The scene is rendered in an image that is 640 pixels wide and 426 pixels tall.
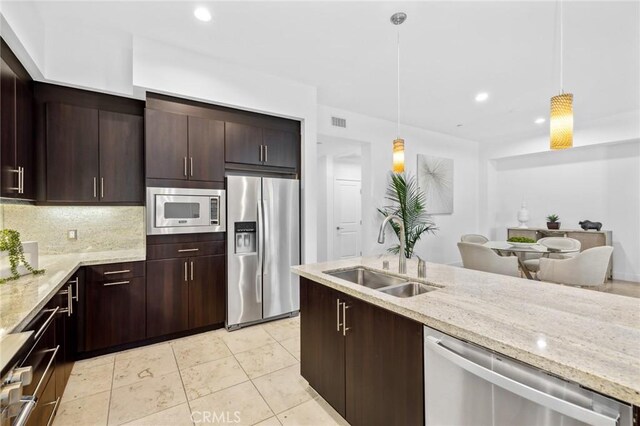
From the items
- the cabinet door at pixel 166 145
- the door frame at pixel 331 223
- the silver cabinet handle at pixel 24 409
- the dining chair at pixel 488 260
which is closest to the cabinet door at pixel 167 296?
the cabinet door at pixel 166 145

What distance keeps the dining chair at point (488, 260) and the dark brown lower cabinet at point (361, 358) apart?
96.4 inches

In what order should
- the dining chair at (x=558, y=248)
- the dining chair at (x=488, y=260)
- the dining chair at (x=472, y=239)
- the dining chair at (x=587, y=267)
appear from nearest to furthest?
the dining chair at (x=587, y=267), the dining chair at (x=488, y=260), the dining chair at (x=558, y=248), the dining chair at (x=472, y=239)

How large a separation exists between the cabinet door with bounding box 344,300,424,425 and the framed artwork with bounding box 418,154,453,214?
4.56 meters

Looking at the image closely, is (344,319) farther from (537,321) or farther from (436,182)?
(436,182)

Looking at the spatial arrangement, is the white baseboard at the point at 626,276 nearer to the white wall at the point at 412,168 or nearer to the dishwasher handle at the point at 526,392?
the white wall at the point at 412,168

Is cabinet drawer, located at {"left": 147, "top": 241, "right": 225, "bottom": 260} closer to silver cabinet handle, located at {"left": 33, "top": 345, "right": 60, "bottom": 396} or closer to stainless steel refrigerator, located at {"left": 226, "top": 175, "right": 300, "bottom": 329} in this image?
stainless steel refrigerator, located at {"left": 226, "top": 175, "right": 300, "bottom": 329}

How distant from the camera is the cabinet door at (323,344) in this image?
1.70 meters

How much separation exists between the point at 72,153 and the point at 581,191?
7.91 metres

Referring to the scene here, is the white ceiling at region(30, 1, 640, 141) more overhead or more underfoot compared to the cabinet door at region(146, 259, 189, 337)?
more overhead

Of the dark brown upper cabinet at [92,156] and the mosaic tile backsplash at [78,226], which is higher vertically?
the dark brown upper cabinet at [92,156]

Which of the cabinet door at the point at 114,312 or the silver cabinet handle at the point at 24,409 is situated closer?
the silver cabinet handle at the point at 24,409

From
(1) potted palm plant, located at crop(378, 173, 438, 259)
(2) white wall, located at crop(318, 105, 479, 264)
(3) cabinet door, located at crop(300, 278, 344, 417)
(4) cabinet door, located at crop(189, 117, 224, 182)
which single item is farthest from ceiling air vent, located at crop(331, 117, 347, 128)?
(3) cabinet door, located at crop(300, 278, 344, 417)

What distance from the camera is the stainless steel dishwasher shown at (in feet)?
2.45

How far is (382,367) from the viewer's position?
1.38 metres
